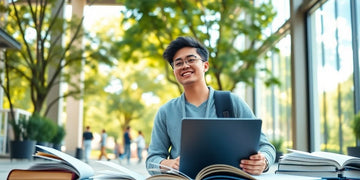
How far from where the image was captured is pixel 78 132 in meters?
22.5

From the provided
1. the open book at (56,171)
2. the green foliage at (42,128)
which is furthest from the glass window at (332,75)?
the open book at (56,171)

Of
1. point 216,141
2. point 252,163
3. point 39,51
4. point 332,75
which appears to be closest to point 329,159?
point 252,163

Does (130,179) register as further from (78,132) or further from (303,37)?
(78,132)

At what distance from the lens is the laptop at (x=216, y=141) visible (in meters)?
2.12

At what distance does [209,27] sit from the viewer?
14727mm

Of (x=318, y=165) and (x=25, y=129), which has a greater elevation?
(x=25, y=129)

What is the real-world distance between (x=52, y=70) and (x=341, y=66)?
1387 centimetres

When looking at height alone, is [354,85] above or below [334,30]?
below

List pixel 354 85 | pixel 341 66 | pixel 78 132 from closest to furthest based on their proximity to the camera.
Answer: pixel 354 85 → pixel 341 66 → pixel 78 132

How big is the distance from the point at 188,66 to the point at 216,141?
0.73 meters

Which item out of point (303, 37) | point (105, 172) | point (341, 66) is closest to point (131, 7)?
point (303, 37)

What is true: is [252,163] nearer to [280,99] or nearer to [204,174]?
[204,174]

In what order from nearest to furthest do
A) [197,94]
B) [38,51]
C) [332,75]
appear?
1. [197,94]
2. [332,75]
3. [38,51]

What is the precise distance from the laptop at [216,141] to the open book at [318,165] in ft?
0.99
